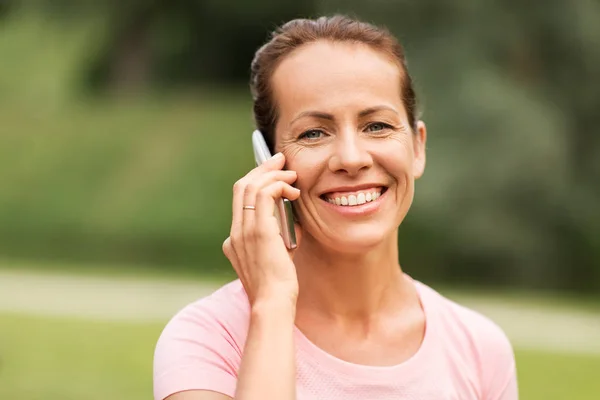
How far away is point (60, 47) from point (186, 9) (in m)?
3.24

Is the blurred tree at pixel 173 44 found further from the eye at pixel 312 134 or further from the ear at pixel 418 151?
the eye at pixel 312 134

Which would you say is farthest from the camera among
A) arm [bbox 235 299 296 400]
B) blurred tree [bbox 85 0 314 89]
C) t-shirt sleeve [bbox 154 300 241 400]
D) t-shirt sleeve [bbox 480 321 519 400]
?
blurred tree [bbox 85 0 314 89]

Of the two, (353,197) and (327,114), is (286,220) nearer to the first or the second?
(353,197)

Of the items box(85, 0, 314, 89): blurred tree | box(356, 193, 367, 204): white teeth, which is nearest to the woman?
box(356, 193, 367, 204): white teeth

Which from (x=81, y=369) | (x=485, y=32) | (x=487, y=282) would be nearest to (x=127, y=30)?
(x=485, y=32)

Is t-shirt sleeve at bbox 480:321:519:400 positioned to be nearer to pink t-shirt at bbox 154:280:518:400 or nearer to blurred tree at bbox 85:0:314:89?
pink t-shirt at bbox 154:280:518:400

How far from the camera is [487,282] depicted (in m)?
14.8

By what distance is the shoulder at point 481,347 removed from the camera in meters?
2.47

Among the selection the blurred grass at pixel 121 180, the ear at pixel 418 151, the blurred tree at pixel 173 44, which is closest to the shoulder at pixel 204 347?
the ear at pixel 418 151

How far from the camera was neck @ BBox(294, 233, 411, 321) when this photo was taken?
2504 mm

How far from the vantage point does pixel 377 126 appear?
7.86 ft

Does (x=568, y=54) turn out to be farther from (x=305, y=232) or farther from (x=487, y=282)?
(x=305, y=232)

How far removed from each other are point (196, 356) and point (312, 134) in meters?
0.65

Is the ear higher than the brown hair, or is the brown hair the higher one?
the brown hair
